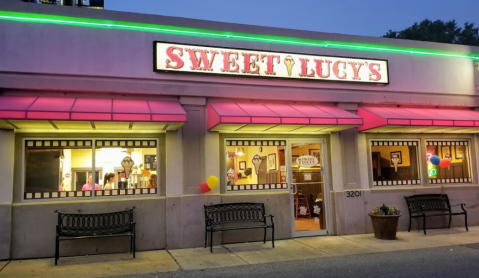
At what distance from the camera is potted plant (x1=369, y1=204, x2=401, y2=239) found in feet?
29.8

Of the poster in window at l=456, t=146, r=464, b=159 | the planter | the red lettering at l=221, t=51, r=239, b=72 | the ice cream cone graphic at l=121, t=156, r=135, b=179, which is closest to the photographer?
the ice cream cone graphic at l=121, t=156, r=135, b=179

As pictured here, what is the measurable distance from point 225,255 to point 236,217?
1.22 meters

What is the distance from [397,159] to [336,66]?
296 cm

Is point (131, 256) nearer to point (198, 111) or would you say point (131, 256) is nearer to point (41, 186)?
point (41, 186)

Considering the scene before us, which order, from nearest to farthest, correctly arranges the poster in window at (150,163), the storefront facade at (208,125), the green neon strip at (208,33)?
the storefront facade at (208,125)
the green neon strip at (208,33)
the poster in window at (150,163)

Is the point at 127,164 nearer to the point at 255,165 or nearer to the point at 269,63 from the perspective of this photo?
the point at 255,165

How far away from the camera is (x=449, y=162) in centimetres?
1066

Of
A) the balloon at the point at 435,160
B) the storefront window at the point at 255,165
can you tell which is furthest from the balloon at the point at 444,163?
the storefront window at the point at 255,165

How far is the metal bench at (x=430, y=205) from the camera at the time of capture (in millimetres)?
10148

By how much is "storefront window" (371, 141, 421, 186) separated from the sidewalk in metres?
1.47

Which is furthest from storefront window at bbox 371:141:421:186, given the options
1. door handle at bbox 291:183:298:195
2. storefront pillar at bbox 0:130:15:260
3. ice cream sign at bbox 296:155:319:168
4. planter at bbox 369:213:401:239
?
storefront pillar at bbox 0:130:15:260

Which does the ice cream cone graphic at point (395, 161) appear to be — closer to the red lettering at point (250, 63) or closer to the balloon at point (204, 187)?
the red lettering at point (250, 63)

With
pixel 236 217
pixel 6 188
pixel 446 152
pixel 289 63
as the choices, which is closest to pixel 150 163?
pixel 236 217

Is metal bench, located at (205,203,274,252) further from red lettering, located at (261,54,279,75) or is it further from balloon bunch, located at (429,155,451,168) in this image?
balloon bunch, located at (429,155,451,168)
